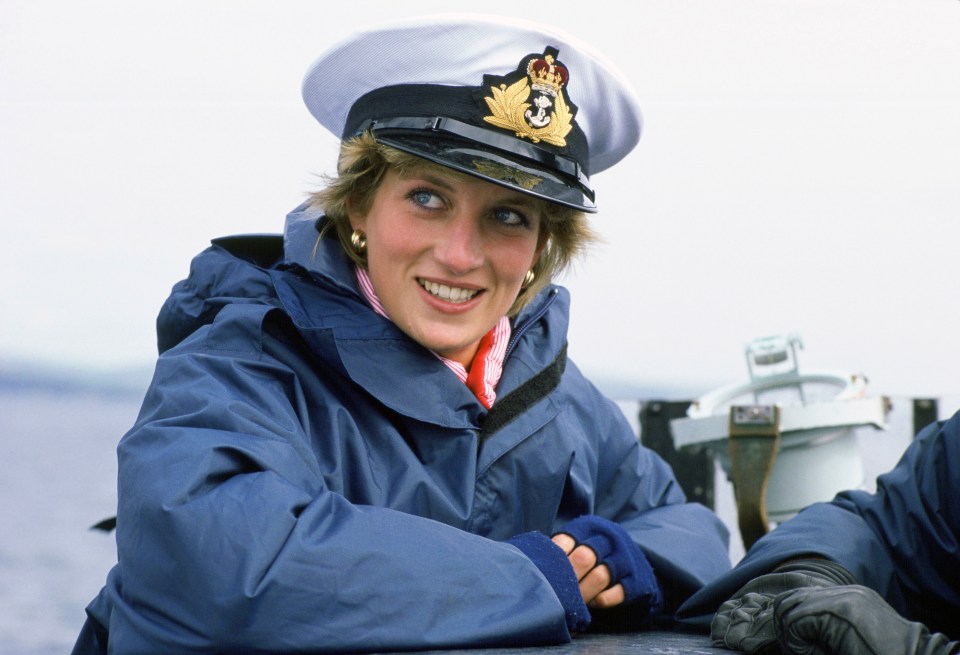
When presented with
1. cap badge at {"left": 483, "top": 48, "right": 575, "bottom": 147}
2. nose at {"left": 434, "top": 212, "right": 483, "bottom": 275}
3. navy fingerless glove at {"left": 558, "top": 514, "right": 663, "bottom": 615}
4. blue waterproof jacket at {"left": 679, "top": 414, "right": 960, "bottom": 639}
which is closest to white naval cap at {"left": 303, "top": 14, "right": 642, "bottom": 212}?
cap badge at {"left": 483, "top": 48, "right": 575, "bottom": 147}

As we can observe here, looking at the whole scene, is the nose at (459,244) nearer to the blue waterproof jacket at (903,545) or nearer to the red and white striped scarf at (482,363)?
the red and white striped scarf at (482,363)

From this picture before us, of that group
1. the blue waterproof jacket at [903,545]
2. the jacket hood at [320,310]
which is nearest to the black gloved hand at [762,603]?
the blue waterproof jacket at [903,545]

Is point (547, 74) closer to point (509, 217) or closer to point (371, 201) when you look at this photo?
point (509, 217)

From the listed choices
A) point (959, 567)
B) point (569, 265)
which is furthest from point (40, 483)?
point (959, 567)

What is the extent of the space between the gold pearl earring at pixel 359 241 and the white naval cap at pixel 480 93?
177 mm

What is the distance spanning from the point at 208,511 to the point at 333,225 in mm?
724

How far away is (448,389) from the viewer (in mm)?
2068

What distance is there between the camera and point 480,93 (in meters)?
2.03

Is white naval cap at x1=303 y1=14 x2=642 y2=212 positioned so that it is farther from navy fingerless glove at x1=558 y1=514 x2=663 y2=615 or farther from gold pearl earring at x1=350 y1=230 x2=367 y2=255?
navy fingerless glove at x1=558 y1=514 x2=663 y2=615

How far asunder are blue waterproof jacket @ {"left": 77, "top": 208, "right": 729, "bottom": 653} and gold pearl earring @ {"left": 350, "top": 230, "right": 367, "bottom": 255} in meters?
0.05

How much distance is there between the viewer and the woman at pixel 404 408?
1638 millimetres

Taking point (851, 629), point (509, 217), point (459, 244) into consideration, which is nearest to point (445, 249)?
point (459, 244)

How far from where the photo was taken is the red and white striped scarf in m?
2.15

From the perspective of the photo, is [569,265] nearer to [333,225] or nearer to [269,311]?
[333,225]
